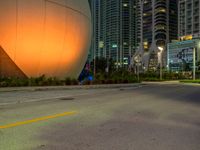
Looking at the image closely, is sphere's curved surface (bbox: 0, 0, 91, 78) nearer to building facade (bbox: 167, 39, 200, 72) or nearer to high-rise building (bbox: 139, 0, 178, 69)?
building facade (bbox: 167, 39, 200, 72)

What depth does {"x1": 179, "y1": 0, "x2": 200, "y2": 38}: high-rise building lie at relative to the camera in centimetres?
14500

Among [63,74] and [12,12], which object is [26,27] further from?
[63,74]

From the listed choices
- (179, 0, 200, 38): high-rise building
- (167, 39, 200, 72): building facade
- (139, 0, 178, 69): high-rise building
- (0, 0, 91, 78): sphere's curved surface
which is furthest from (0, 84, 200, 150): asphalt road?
(139, 0, 178, 69): high-rise building

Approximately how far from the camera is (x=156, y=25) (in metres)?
183

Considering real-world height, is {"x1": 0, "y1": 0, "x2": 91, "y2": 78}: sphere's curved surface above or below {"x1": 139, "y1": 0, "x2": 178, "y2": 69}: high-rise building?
below

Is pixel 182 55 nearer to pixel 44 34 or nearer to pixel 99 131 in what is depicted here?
pixel 44 34

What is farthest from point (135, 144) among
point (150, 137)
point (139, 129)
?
point (139, 129)

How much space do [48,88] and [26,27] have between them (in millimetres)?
5006

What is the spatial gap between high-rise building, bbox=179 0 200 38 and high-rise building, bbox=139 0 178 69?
21.0 m

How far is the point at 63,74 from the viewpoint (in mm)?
23203

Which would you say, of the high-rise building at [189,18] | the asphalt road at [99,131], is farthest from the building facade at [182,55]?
the asphalt road at [99,131]

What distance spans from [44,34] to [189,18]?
14654 centimetres

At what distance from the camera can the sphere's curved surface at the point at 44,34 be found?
18.4 m

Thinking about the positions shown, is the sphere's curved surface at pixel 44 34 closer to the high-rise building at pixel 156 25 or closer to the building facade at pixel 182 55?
the building facade at pixel 182 55
